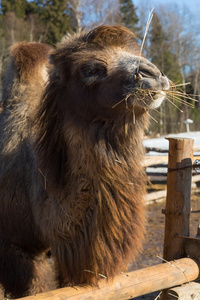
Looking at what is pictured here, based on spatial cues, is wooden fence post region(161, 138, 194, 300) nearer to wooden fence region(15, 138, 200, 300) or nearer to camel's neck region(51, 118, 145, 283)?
wooden fence region(15, 138, 200, 300)

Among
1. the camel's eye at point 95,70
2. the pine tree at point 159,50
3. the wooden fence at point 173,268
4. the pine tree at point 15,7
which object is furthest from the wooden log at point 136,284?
the pine tree at point 15,7

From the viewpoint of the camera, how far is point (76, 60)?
2619 millimetres

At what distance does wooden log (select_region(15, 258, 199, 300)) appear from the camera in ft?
7.81

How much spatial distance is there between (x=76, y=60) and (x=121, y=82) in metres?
0.41

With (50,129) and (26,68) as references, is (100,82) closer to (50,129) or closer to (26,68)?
(50,129)

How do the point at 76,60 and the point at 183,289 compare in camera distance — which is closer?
the point at 76,60

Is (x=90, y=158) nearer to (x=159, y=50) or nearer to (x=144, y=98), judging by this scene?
(x=144, y=98)

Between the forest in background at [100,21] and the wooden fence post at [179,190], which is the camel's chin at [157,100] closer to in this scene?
the wooden fence post at [179,190]

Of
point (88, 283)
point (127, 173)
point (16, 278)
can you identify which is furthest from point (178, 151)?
point (16, 278)

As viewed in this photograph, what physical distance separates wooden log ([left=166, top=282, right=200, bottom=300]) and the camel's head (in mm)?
1487

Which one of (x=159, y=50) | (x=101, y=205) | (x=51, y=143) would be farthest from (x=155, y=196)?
(x=159, y=50)

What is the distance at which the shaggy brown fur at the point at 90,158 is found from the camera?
248 cm

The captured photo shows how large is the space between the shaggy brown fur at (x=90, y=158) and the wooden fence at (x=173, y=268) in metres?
0.12

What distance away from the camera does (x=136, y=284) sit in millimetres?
2646
